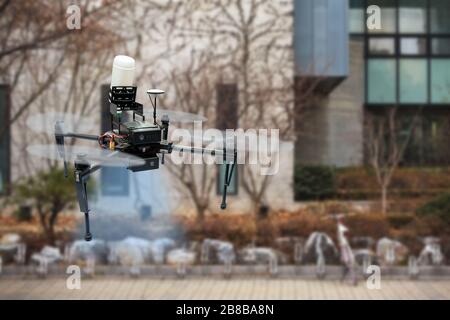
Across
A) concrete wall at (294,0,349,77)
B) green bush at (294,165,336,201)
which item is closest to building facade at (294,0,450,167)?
green bush at (294,165,336,201)

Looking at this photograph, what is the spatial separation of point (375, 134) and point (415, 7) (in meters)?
3.53

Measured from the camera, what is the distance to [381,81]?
70.8 ft

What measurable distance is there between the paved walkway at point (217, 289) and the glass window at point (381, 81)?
306 inches

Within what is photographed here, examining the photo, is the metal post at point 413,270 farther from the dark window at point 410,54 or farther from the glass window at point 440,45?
the glass window at point 440,45

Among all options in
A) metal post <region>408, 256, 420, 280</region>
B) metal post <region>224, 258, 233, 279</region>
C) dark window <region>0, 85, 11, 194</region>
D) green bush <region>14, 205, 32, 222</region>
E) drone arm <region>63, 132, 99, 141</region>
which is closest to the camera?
drone arm <region>63, 132, 99, 141</region>

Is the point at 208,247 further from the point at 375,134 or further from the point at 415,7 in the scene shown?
the point at 415,7

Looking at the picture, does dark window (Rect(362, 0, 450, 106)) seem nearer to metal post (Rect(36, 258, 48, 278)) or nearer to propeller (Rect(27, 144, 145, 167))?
metal post (Rect(36, 258, 48, 278))

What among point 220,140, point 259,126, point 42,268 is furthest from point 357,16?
point 220,140

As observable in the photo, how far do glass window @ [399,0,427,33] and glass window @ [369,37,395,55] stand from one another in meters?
0.55

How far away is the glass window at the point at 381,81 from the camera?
69.5ft

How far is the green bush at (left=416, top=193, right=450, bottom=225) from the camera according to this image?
1723 centimetres

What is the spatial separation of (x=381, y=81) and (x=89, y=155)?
64.4 ft

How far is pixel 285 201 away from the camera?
→ 1919 cm

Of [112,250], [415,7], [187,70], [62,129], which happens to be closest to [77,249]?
[112,250]
